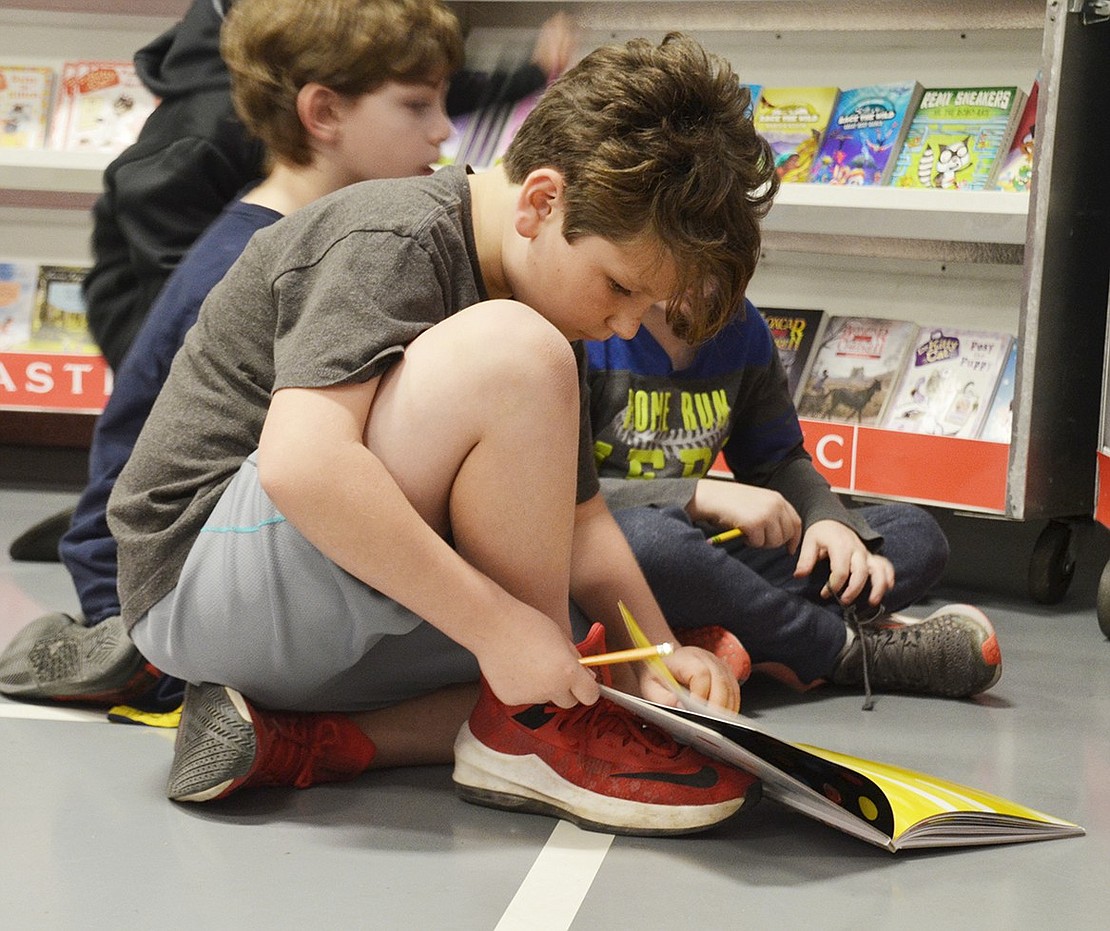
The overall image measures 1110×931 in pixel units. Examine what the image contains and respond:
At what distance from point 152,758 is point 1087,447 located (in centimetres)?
153

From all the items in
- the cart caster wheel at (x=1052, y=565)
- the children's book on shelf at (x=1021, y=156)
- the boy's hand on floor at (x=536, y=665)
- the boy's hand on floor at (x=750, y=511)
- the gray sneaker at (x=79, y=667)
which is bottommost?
the cart caster wheel at (x=1052, y=565)

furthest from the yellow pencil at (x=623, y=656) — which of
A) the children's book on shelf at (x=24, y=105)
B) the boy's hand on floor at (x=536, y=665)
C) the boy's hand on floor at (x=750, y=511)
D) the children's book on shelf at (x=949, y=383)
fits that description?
the children's book on shelf at (x=24, y=105)

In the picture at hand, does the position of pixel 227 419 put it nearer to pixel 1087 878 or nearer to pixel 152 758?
pixel 152 758

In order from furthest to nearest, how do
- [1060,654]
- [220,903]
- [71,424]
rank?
[71,424] < [1060,654] < [220,903]

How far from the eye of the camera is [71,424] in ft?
10.0

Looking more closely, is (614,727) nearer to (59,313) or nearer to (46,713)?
(46,713)

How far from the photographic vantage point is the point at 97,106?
9.22 feet

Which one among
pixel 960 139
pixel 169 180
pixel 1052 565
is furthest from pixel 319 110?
pixel 1052 565

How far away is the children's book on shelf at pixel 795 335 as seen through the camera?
94.7 inches

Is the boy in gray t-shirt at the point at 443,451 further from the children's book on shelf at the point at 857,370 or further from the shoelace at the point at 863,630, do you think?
the children's book on shelf at the point at 857,370

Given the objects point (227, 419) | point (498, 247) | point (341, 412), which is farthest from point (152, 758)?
point (498, 247)

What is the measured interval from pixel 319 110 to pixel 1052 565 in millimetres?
1292

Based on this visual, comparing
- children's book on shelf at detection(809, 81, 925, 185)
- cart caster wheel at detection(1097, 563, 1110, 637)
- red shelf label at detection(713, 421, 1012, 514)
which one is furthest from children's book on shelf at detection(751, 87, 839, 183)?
cart caster wheel at detection(1097, 563, 1110, 637)

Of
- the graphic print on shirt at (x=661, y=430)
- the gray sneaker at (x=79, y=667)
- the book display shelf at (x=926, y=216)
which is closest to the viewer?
the gray sneaker at (x=79, y=667)
